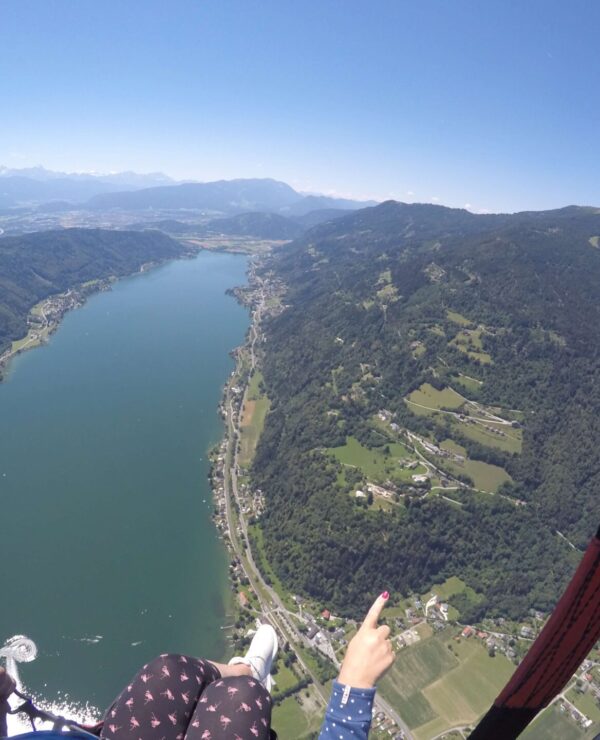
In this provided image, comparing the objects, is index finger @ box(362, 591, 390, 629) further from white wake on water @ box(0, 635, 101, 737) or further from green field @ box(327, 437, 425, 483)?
green field @ box(327, 437, 425, 483)

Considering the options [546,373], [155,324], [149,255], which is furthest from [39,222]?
[546,373]

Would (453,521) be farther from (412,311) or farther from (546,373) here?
(412,311)

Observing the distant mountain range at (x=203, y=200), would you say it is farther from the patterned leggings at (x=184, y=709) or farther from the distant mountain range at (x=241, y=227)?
the patterned leggings at (x=184, y=709)

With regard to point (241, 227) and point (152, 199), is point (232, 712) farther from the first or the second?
point (152, 199)

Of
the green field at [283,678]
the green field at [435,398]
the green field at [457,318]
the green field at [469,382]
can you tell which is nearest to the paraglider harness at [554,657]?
the green field at [283,678]

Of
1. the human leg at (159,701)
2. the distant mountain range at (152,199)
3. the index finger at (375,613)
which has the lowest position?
the human leg at (159,701)

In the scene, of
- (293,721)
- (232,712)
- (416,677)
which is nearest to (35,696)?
(293,721)
